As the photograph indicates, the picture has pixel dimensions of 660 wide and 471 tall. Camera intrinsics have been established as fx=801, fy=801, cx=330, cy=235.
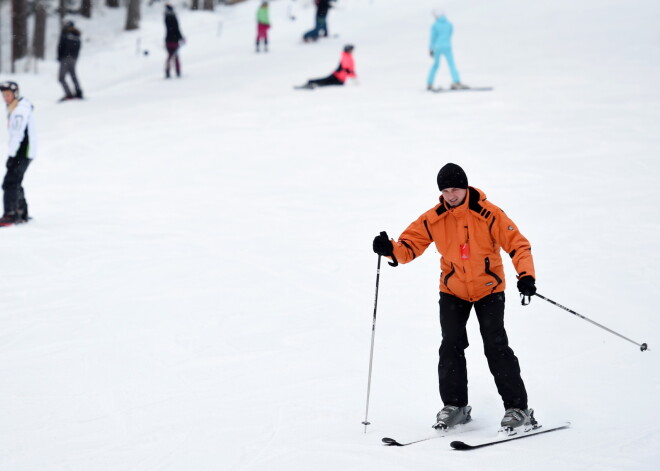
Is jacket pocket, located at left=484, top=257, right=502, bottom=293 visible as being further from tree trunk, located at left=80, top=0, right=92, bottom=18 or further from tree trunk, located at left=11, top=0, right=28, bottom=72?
tree trunk, located at left=80, top=0, right=92, bottom=18

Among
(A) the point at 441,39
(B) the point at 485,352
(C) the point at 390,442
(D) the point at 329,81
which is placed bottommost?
(C) the point at 390,442

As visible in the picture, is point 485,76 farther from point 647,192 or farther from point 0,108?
point 0,108

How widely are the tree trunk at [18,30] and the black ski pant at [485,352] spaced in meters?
22.0

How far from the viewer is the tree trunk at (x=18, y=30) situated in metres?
24.0

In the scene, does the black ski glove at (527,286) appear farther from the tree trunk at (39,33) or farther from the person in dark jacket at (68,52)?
the tree trunk at (39,33)

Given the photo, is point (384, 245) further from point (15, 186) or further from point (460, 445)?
point (15, 186)

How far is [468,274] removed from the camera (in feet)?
14.9

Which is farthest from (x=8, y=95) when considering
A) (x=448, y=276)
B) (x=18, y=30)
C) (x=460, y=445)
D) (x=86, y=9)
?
(x=86, y=9)

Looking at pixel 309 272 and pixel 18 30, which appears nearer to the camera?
pixel 309 272

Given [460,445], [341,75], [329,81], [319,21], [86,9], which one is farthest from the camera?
[86,9]

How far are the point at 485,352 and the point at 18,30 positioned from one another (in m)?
23.8

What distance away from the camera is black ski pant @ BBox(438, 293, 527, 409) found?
4.56 meters

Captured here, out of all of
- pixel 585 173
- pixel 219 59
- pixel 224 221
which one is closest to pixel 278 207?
pixel 224 221

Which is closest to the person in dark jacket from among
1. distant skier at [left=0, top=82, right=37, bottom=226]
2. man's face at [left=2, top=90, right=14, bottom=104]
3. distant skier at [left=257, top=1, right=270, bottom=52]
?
distant skier at [left=257, top=1, right=270, bottom=52]
